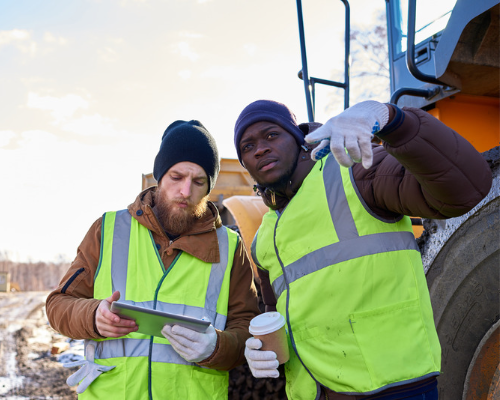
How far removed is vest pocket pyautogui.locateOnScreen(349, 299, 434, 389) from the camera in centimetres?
171

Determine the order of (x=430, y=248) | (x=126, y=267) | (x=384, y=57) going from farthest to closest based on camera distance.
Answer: (x=384, y=57) → (x=430, y=248) → (x=126, y=267)

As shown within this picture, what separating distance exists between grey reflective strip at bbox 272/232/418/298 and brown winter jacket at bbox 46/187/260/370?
0.52 m

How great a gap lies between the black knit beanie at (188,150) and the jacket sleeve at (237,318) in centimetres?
56

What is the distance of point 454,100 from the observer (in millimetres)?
2838

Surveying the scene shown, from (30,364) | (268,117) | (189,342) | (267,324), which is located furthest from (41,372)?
(268,117)

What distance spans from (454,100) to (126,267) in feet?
7.37

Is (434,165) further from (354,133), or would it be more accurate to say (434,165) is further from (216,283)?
(216,283)

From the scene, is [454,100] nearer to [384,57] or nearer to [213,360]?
[384,57]

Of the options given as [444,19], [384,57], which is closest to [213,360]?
[444,19]

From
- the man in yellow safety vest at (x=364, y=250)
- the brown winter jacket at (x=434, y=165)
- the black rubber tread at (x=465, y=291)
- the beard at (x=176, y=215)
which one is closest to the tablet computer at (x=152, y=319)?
the man in yellow safety vest at (x=364, y=250)

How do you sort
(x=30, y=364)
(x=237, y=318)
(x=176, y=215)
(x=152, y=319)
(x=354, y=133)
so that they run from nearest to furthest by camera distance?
(x=354, y=133)
(x=152, y=319)
(x=237, y=318)
(x=176, y=215)
(x=30, y=364)

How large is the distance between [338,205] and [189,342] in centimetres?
90

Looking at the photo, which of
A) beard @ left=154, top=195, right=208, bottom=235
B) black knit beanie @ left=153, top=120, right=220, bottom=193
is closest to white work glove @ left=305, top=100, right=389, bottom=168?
beard @ left=154, top=195, right=208, bottom=235

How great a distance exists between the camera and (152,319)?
1.85 m
